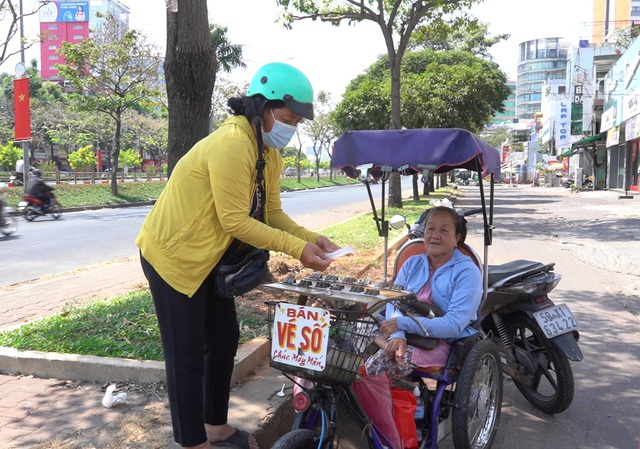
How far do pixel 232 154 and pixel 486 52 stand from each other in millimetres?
36079

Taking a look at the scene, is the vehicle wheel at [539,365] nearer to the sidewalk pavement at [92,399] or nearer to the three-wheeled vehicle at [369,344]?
the three-wheeled vehicle at [369,344]

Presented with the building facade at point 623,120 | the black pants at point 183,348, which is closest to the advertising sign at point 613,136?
the building facade at point 623,120

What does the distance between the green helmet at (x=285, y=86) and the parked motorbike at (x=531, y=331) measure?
1.55 m

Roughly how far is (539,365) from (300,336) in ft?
7.29

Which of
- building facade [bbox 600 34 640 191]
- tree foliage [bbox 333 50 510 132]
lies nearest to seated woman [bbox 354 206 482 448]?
tree foliage [bbox 333 50 510 132]

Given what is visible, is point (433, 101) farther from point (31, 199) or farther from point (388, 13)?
point (31, 199)

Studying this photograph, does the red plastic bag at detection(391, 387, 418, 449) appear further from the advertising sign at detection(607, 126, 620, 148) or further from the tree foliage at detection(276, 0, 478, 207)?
the advertising sign at detection(607, 126, 620, 148)

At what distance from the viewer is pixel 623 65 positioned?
32688 millimetres

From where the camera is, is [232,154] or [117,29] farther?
[117,29]

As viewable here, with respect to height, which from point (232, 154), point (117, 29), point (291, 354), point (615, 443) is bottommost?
point (615, 443)

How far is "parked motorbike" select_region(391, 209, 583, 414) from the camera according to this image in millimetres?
3637

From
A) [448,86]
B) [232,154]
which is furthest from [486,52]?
[232,154]

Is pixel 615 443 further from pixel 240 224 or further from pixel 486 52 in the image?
pixel 486 52

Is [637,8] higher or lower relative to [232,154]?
higher
